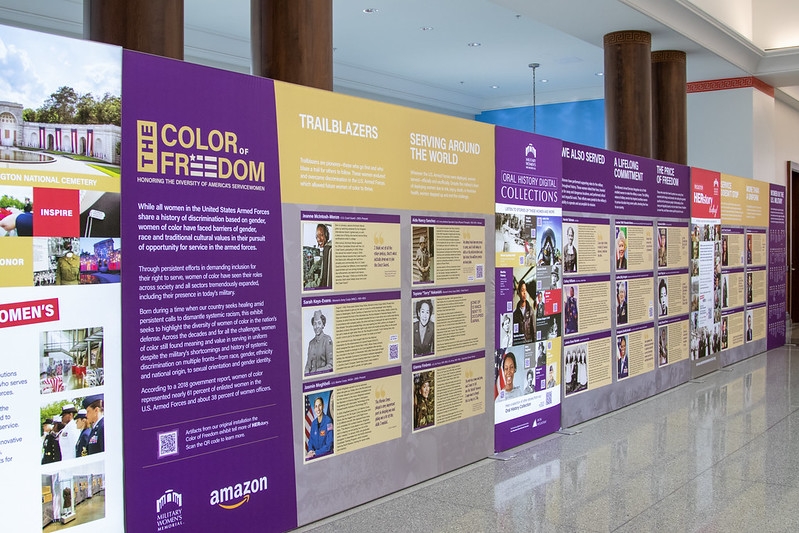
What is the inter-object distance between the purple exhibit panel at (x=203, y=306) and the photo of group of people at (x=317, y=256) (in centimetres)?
19

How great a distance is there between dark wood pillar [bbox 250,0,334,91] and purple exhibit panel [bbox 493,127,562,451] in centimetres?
161

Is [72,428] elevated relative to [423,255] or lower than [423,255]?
lower

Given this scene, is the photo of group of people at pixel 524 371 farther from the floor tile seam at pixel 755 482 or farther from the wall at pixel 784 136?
the wall at pixel 784 136

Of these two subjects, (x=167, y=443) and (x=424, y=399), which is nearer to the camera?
(x=167, y=443)

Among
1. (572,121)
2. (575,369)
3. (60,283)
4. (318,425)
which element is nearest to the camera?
(60,283)

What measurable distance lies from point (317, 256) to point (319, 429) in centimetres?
97

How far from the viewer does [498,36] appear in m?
13.9

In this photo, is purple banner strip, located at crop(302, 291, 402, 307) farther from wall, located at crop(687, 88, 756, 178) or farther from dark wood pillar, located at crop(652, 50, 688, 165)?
wall, located at crop(687, 88, 756, 178)

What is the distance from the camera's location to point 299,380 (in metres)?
4.14

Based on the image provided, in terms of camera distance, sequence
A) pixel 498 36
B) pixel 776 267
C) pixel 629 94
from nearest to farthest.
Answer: pixel 629 94
pixel 776 267
pixel 498 36

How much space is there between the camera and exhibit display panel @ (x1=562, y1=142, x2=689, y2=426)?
22.2 ft

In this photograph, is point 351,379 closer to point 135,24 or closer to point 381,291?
point 381,291

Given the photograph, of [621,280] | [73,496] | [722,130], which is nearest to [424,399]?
[73,496]

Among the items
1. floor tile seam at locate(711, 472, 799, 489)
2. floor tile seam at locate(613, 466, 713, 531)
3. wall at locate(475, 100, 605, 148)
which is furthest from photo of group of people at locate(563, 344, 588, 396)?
wall at locate(475, 100, 605, 148)
